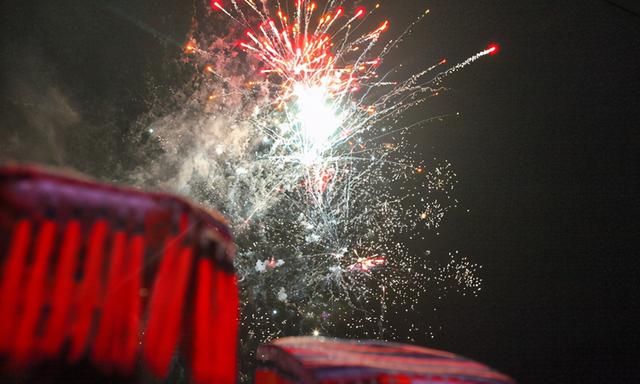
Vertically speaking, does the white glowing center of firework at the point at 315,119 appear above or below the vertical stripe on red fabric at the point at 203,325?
above

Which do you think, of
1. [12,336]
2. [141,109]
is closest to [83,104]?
[141,109]

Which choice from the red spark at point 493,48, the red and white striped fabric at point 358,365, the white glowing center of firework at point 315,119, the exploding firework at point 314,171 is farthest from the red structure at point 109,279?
the red spark at point 493,48

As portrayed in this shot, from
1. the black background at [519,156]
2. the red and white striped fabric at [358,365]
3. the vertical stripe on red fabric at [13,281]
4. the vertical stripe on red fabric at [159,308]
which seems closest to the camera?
the vertical stripe on red fabric at [13,281]

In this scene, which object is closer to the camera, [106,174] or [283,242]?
[106,174]

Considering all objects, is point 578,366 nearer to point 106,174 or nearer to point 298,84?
point 298,84

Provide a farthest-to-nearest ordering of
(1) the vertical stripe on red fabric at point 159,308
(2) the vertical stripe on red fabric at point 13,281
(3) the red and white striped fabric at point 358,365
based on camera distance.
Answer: (3) the red and white striped fabric at point 358,365 → (1) the vertical stripe on red fabric at point 159,308 → (2) the vertical stripe on red fabric at point 13,281

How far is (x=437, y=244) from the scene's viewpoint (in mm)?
5891

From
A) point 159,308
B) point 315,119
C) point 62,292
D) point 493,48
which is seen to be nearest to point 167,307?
point 159,308

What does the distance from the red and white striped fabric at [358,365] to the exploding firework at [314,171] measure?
370cm

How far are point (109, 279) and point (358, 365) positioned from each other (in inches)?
30.4

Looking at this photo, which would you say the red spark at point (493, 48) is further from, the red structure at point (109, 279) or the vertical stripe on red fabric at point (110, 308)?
the vertical stripe on red fabric at point (110, 308)

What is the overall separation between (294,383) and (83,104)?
14.9ft

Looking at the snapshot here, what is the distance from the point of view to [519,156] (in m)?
6.02

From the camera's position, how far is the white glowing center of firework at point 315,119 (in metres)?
4.84
